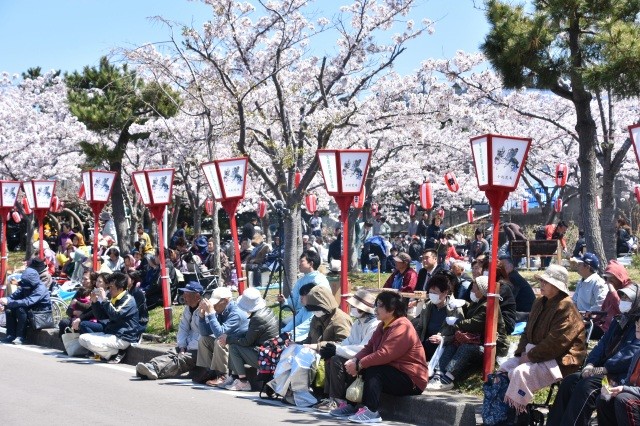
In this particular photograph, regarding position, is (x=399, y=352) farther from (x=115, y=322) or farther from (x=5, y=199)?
(x=5, y=199)

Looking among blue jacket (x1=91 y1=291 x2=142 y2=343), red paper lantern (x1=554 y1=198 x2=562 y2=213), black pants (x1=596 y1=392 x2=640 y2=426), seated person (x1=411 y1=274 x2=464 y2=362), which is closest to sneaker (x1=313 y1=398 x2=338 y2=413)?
seated person (x1=411 y1=274 x2=464 y2=362)

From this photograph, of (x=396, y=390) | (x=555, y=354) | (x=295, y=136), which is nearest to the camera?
(x=555, y=354)

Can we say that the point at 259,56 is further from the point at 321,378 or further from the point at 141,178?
the point at 321,378

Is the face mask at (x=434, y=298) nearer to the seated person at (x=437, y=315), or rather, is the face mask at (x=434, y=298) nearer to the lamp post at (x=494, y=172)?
the seated person at (x=437, y=315)

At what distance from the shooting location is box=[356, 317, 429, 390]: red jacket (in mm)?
9281

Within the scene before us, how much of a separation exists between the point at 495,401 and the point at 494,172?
105 inches

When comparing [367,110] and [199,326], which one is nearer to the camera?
[199,326]

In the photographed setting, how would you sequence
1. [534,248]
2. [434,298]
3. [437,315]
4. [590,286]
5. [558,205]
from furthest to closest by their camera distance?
[558,205] → [534,248] → [590,286] → [437,315] → [434,298]

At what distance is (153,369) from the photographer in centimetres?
1223

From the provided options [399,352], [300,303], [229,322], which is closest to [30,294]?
[300,303]

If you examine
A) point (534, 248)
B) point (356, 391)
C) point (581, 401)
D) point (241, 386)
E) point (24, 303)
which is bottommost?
point (241, 386)

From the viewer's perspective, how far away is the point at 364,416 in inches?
366

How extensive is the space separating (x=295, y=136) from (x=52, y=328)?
715cm

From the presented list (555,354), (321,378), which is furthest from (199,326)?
(555,354)
